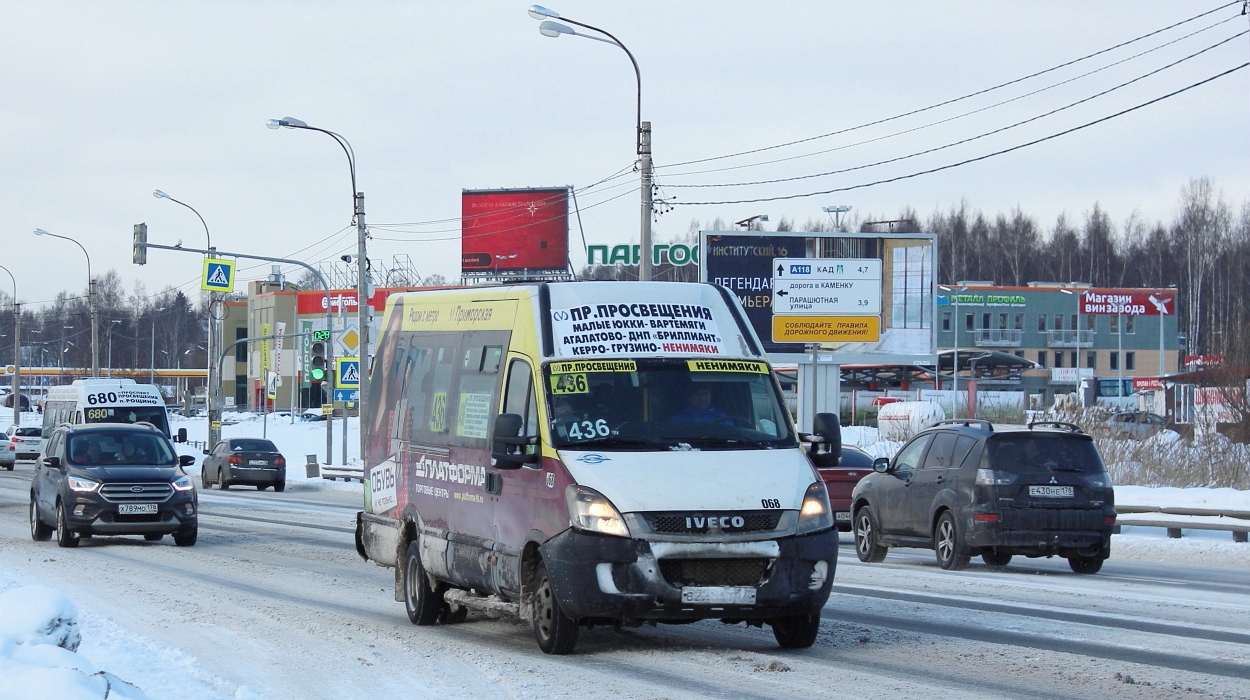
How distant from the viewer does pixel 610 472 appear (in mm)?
9133

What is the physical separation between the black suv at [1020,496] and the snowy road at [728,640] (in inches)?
14.9

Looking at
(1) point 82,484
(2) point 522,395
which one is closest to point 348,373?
(1) point 82,484

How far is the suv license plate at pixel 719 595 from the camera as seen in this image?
898 cm

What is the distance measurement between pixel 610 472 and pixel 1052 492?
8417 millimetres

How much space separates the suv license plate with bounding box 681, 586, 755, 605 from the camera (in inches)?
354

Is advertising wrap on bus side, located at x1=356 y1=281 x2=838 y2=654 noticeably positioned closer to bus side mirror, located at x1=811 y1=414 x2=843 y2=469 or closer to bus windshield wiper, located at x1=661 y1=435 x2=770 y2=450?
bus windshield wiper, located at x1=661 y1=435 x2=770 y2=450

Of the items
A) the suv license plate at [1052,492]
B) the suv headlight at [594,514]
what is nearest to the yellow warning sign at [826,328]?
the suv license plate at [1052,492]

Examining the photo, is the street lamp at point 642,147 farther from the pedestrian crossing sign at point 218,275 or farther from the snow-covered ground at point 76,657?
the pedestrian crossing sign at point 218,275

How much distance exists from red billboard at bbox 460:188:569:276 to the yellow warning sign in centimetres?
2817

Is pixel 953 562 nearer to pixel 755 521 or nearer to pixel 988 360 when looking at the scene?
pixel 755 521

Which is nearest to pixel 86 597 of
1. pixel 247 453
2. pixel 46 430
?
pixel 247 453

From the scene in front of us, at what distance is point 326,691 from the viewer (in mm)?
8547

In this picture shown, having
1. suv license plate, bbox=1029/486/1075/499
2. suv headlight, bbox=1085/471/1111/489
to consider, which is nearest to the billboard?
suv headlight, bbox=1085/471/1111/489

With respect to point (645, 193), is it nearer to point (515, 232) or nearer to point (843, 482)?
point (843, 482)
